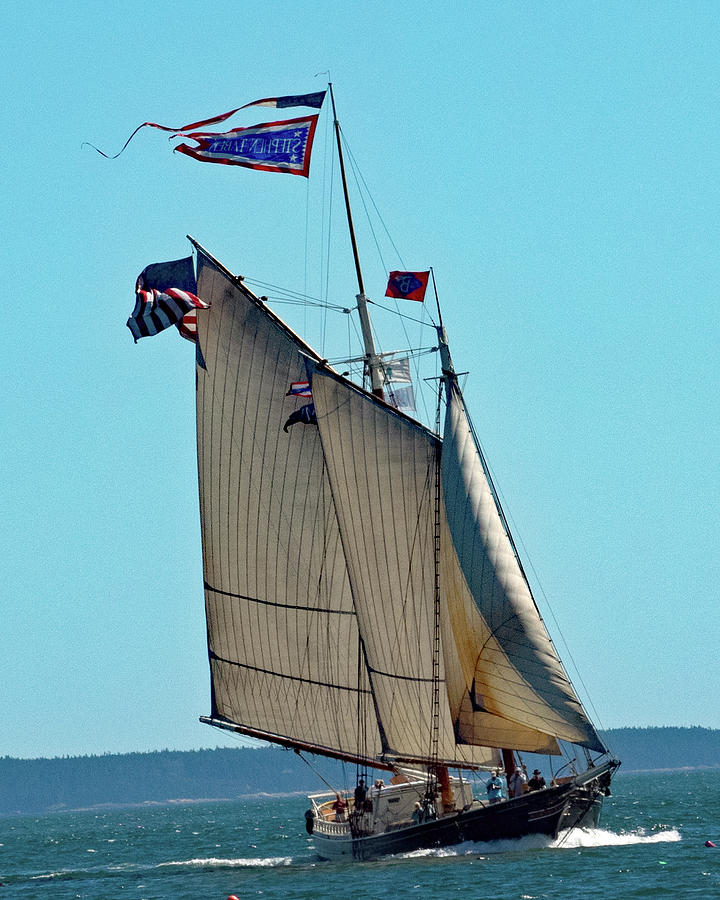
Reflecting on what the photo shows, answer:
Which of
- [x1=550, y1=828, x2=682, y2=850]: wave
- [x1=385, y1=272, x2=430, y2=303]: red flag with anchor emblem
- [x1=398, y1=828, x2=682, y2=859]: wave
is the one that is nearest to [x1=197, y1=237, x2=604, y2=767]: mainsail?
[x1=398, y1=828, x2=682, y2=859]: wave

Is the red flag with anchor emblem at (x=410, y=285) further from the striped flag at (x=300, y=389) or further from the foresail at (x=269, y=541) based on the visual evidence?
the striped flag at (x=300, y=389)

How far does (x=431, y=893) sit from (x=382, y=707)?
1232cm

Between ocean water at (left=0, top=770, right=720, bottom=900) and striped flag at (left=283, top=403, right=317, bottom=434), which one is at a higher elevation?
striped flag at (left=283, top=403, right=317, bottom=434)

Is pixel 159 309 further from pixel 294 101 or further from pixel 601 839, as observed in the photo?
pixel 601 839

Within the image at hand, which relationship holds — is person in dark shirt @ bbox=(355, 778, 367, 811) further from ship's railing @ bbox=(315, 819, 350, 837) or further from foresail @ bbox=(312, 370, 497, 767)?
foresail @ bbox=(312, 370, 497, 767)

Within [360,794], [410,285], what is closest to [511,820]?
[360,794]

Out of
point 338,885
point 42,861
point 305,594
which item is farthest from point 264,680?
point 42,861

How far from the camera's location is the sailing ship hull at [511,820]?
158 ft

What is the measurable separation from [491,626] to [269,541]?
9.91m

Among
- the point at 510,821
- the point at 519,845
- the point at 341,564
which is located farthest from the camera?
the point at 341,564

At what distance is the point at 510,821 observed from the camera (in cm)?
4831

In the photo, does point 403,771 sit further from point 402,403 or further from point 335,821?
point 402,403

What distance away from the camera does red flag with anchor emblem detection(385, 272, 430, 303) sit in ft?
177

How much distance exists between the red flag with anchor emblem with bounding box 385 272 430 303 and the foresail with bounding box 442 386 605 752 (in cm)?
561
